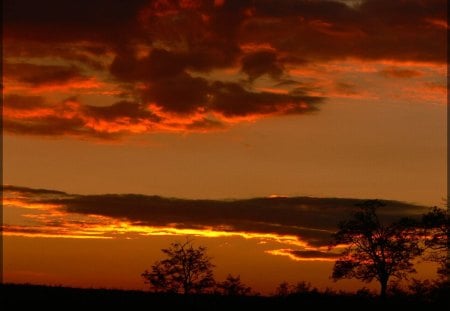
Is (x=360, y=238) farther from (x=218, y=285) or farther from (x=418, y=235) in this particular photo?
(x=218, y=285)

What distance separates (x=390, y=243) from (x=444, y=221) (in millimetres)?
6760

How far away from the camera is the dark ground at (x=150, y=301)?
167 feet

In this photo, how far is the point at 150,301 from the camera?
56094 millimetres

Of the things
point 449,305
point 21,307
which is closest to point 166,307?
point 21,307

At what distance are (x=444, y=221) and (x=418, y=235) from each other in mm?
5329

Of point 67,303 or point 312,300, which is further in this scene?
point 312,300

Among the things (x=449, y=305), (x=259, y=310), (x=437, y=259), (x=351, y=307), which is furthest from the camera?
→ (x=437, y=259)

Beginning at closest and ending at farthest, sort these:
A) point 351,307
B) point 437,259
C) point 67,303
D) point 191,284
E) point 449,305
Answer: 1. point 67,303
2. point 351,307
3. point 449,305
4. point 437,259
5. point 191,284

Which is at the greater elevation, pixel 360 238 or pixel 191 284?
pixel 360 238

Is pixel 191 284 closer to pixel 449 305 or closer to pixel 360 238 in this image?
pixel 360 238

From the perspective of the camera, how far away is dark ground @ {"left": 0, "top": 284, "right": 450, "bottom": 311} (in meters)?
51.0

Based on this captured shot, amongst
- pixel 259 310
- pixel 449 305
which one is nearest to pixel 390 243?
pixel 449 305

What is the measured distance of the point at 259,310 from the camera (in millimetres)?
54906

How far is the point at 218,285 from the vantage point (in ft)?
371
